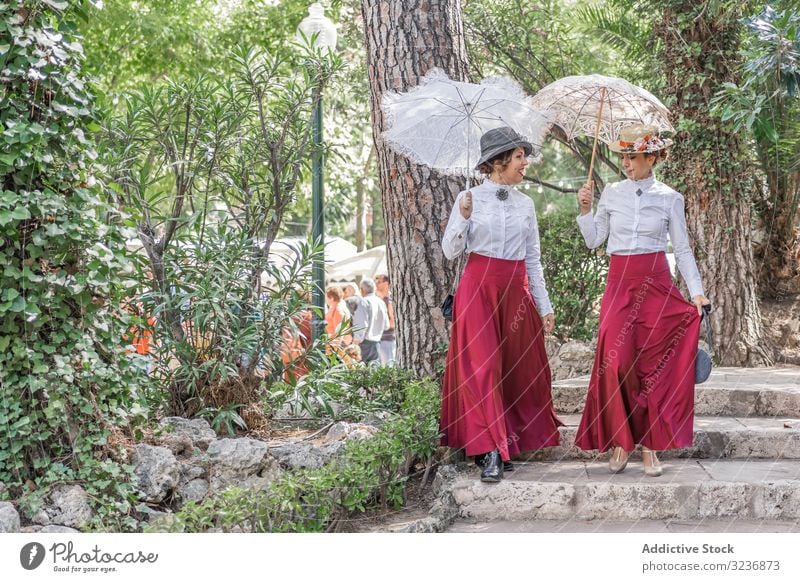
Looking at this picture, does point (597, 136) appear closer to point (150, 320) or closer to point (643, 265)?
point (643, 265)

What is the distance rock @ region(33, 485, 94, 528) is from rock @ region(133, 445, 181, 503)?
0.27m

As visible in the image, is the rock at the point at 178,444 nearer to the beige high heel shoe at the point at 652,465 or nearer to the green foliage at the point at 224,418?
the green foliage at the point at 224,418

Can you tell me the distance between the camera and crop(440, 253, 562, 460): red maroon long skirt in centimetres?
464

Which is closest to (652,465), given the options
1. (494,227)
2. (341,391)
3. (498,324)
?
(498,324)

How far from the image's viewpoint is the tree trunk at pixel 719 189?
764cm

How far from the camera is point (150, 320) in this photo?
16.9 ft

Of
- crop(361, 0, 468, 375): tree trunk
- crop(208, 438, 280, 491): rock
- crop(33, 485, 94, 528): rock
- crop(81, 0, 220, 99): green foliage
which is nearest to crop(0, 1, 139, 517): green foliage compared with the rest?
crop(33, 485, 94, 528): rock

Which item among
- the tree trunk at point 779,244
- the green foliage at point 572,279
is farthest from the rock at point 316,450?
the tree trunk at point 779,244

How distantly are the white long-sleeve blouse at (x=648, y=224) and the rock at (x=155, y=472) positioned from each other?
95.1 inches

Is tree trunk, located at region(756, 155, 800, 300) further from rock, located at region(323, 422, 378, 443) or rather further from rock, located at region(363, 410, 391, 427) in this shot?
rock, located at region(323, 422, 378, 443)

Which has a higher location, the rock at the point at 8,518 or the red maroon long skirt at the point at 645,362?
the red maroon long skirt at the point at 645,362

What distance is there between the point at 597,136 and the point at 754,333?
3.71m

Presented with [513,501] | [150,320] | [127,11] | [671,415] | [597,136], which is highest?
[127,11]
